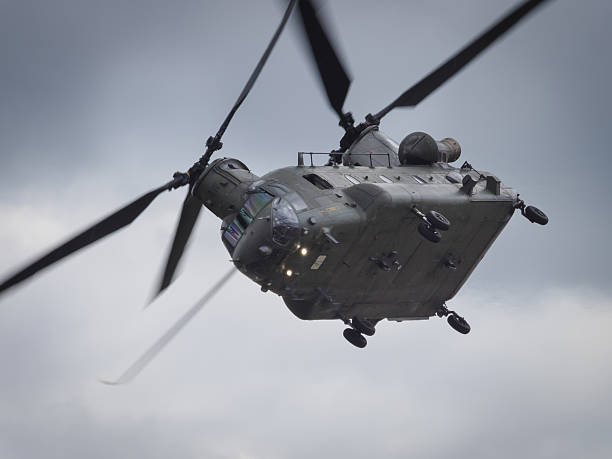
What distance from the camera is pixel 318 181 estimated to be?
119ft

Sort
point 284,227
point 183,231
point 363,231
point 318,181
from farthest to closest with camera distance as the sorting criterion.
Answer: point 183,231
point 318,181
point 363,231
point 284,227

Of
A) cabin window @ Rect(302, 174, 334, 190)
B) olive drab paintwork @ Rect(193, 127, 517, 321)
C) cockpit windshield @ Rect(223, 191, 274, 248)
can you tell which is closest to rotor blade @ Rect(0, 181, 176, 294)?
olive drab paintwork @ Rect(193, 127, 517, 321)

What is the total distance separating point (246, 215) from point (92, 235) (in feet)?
18.3

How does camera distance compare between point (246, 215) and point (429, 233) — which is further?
point (246, 215)

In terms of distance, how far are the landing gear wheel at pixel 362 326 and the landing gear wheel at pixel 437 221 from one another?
6407mm

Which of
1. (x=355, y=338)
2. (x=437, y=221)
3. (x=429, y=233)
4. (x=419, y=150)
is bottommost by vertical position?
(x=355, y=338)

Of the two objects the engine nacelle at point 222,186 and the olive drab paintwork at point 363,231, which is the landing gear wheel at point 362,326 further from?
the engine nacelle at point 222,186

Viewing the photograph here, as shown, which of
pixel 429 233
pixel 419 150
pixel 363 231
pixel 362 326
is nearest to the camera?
pixel 429 233

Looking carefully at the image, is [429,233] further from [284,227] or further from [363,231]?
[284,227]

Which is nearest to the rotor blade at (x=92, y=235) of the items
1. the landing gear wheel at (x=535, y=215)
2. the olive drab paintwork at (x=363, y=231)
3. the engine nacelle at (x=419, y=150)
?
the olive drab paintwork at (x=363, y=231)

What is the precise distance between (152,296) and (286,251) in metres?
7.10

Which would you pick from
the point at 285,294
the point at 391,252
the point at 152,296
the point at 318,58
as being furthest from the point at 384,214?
the point at 152,296

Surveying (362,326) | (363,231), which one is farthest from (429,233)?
(362,326)

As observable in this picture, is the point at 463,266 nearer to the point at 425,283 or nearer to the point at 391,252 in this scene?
the point at 425,283
